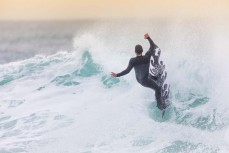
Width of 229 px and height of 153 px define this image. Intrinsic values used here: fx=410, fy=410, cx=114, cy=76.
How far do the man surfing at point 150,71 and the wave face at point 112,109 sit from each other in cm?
83

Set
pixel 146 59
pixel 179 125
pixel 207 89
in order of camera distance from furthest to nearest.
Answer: pixel 207 89 → pixel 179 125 → pixel 146 59

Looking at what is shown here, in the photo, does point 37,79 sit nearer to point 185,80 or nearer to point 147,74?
point 185,80

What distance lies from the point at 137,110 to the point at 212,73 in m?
2.92

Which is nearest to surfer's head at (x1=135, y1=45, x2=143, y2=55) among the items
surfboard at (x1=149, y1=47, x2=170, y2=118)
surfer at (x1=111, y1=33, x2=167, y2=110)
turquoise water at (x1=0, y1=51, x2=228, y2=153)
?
surfer at (x1=111, y1=33, x2=167, y2=110)

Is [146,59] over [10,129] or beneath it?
over

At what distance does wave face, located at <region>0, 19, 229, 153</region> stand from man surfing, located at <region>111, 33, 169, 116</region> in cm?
83

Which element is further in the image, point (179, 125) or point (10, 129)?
point (10, 129)

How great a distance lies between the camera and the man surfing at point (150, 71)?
29.9 ft

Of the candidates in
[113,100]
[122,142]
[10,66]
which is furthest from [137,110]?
[10,66]

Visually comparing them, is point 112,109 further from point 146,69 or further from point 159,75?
point 146,69

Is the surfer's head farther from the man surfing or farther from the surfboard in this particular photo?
the surfboard

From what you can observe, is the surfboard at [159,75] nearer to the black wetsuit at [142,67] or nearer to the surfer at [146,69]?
the surfer at [146,69]

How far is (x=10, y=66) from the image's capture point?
61.9 ft

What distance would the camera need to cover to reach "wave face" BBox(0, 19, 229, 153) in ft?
30.1
